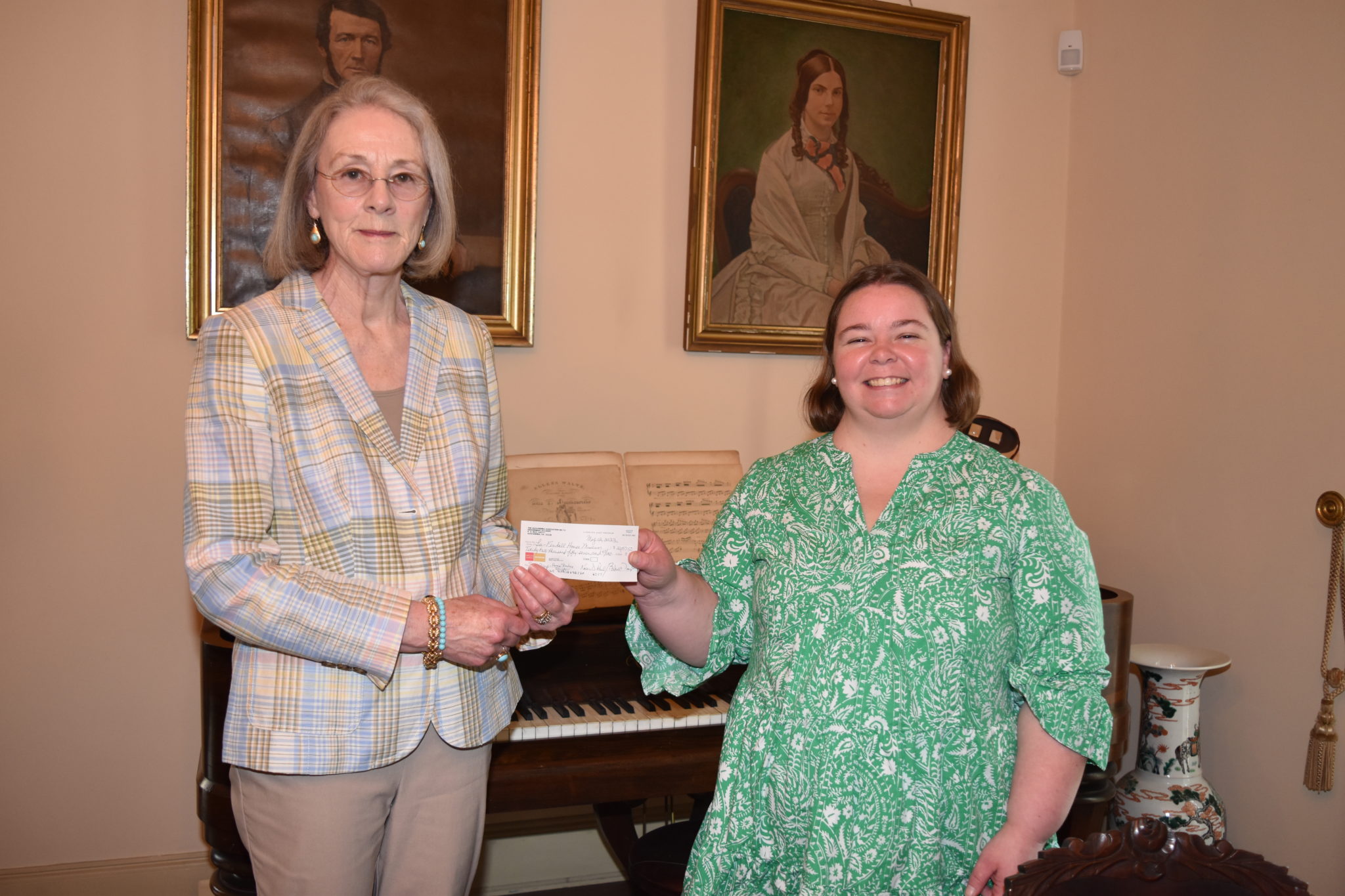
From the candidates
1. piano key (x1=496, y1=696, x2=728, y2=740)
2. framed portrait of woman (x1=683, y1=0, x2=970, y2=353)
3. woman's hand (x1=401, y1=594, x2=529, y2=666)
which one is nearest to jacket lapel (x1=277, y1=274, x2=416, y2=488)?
woman's hand (x1=401, y1=594, x2=529, y2=666)

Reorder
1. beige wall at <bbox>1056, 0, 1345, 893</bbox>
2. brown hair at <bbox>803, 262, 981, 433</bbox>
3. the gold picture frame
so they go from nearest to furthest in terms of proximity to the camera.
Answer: brown hair at <bbox>803, 262, 981, 433</bbox>
beige wall at <bbox>1056, 0, 1345, 893</bbox>
the gold picture frame

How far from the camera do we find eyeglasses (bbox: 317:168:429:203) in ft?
5.78

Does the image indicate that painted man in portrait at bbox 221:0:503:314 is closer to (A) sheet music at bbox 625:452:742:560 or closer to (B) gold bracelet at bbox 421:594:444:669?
(A) sheet music at bbox 625:452:742:560

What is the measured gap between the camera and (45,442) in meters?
3.01

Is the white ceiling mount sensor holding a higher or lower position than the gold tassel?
higher

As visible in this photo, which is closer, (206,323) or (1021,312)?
(206,323)

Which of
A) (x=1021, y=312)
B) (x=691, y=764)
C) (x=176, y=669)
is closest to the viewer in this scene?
(x=691, y=764)

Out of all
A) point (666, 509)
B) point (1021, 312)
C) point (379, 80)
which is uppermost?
point (379, 80)

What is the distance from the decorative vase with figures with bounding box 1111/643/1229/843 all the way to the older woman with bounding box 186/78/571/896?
207cm

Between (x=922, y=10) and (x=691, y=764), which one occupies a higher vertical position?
(x=922, y=10)

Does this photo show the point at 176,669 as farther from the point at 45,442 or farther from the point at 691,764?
the point at 691,764

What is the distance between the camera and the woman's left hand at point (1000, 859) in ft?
5.30

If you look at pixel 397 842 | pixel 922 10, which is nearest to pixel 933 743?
pixel 397 842

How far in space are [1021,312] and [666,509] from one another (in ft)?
6.21
